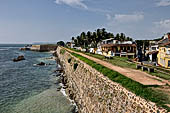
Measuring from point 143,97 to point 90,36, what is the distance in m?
72.0

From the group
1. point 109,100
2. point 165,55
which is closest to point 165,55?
point 165,55

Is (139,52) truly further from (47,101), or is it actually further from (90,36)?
(90,36)

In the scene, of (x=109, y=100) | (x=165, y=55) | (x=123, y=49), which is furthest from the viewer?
(x=123, y=49)

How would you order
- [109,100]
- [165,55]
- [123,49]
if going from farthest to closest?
[123,49], [165,55], [109,100]

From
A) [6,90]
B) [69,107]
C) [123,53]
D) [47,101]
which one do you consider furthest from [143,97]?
[123,53]

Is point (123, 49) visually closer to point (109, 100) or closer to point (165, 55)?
point (165, 55)

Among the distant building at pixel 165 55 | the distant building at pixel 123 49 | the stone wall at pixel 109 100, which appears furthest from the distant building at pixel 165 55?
the stone wall at pixel 109 100

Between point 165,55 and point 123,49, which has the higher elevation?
point 123,49

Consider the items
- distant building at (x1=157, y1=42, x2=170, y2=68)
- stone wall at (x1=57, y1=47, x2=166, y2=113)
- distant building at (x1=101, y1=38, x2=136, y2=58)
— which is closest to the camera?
stone wall at (x1=57, y1=47, x2=166, y2=113)

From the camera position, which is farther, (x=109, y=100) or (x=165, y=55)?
(x=165, y=55)

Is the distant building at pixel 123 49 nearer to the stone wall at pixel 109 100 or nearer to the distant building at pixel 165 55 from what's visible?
the distant building at pixel 165 55

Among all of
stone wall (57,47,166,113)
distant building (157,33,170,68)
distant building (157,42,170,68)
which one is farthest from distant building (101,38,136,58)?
stone wall (57,47,166,113)

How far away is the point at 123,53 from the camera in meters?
45.2

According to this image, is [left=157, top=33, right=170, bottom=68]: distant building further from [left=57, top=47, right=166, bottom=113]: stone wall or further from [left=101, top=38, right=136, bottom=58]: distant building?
[left=57, top=47, right=166, bottom=113]: stone wall
